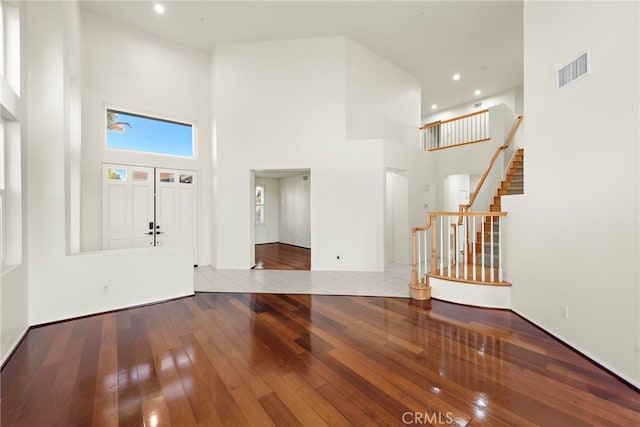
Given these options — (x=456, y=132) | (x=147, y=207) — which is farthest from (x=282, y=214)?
(x=456, y=132)

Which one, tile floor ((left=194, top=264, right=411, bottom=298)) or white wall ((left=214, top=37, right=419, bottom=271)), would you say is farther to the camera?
white wall ((left=214, top=37, right=419, bottom=271))

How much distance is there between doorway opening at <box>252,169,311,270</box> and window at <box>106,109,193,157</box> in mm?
2431

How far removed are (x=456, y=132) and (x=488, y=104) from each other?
1994mm

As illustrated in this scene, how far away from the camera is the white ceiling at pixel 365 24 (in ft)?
15.9

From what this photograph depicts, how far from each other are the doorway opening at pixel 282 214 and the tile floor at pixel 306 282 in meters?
2.18

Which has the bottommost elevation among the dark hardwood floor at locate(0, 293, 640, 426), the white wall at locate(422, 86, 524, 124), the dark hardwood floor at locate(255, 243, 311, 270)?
the dark hardwood floor at locate(0, 293, 640, 426)

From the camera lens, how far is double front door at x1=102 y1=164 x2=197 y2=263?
5141 mm

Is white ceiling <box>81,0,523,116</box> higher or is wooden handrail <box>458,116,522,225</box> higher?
white ceiling <box>81,0,523,116</box>

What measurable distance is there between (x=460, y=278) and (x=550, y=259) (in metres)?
1.07

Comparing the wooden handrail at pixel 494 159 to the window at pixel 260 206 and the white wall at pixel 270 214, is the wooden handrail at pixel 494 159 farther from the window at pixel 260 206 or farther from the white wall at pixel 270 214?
the window at pixel 260 206

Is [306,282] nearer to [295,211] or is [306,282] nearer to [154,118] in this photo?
[295,211]

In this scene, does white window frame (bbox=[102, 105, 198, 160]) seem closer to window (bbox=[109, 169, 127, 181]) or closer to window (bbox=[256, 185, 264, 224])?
window (bbox=[109, 169, 127, 181])

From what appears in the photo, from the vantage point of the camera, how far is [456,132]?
8305 mm

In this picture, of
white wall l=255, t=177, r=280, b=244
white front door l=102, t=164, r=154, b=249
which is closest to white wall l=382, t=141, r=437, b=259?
white wall l=255, t=177, r=280, b=244
